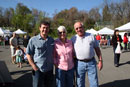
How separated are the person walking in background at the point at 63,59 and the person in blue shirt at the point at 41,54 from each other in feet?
0.48

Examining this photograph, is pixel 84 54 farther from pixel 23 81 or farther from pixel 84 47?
pixel 23 81

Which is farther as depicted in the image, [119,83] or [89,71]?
[119,83]

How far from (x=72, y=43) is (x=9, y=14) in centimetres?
5876

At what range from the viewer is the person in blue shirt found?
90.0 inches

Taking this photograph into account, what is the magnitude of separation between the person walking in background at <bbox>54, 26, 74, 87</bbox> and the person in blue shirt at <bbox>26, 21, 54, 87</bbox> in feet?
0.48

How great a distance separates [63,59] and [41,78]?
1.90ft

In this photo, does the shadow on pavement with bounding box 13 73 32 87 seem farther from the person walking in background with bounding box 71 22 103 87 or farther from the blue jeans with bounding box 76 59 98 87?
the person walking in background with bounding box 71 22 103 87

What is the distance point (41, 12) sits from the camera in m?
51.2

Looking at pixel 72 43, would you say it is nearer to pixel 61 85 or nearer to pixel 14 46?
pixel 61 85

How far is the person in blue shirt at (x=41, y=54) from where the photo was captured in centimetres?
229

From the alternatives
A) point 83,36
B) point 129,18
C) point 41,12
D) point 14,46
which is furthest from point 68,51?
point 41,12

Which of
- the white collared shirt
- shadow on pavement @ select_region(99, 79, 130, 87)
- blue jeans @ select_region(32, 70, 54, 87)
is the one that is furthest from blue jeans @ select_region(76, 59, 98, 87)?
shadow on pavement @ select_region(99, 79, 130, 87)

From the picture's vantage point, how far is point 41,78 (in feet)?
7.84

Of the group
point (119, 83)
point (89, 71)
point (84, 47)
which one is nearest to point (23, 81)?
point (89, 71)
